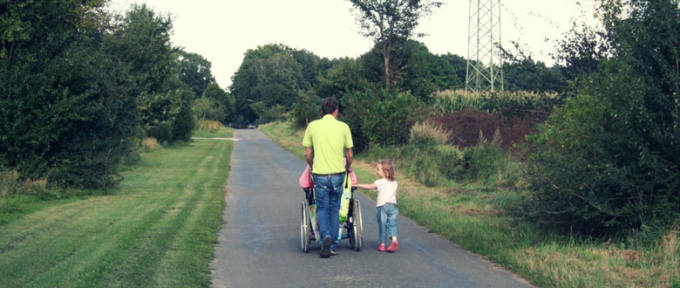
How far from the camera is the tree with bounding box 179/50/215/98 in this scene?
140 metres

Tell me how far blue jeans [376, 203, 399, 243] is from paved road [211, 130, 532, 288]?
30 cm

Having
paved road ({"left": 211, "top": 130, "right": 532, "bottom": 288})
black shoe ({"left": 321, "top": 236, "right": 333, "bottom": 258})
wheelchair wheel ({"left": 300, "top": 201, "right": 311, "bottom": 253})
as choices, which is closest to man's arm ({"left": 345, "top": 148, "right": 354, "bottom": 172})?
wheelchair wheel ({"left": 300, "top": 201, "right": 311, "bottom": 253})

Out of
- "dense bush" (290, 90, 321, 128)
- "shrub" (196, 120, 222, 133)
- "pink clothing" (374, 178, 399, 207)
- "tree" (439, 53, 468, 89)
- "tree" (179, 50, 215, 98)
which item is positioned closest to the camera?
"pink clothing" (374, 178, 399, 207)

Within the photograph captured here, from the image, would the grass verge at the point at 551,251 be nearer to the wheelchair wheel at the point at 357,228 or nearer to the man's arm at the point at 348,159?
the wheelchair wheel at the point at 357,228

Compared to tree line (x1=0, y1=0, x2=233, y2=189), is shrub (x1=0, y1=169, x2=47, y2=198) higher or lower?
lower

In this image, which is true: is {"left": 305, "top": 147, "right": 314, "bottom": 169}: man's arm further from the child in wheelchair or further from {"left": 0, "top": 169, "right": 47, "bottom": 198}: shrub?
{"left": 0, "top": 169, "right": 47, "bottom": 198}: shrub

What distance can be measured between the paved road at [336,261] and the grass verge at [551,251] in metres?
0.26

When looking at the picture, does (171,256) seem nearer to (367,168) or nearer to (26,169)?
(26,169)

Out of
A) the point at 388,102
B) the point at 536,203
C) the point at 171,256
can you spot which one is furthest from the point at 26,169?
the point at 388,102

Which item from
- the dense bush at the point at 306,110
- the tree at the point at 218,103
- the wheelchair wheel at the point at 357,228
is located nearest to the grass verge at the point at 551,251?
the wheelchair wheel at the point at 357,228

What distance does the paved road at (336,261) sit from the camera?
309 inches

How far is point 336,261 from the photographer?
9070mm

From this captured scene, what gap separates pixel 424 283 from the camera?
25.3 ft

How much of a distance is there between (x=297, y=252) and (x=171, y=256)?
174cm
